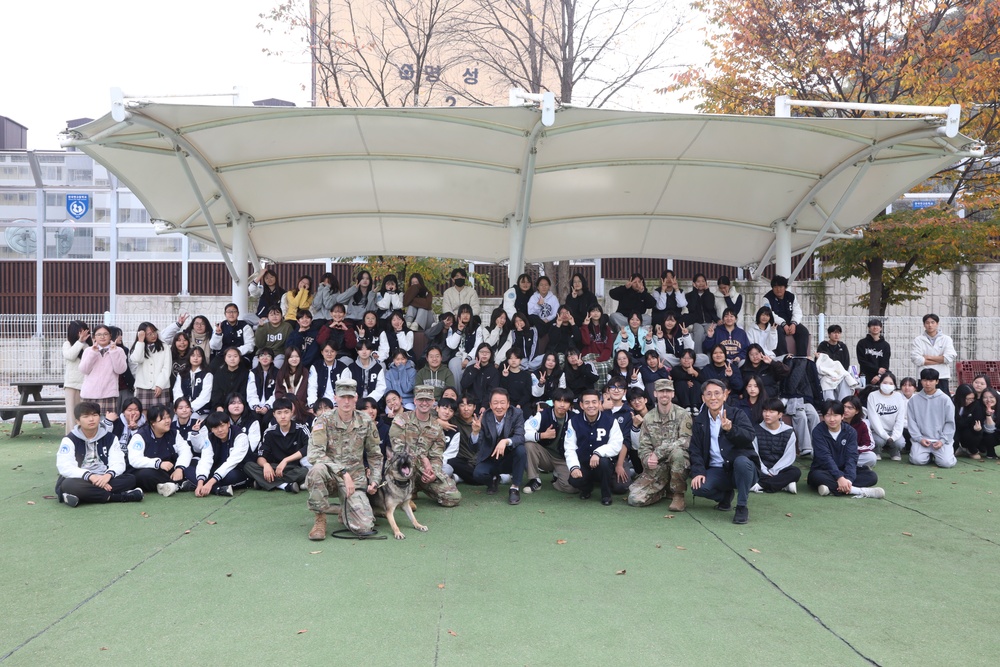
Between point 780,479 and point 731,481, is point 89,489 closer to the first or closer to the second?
point 731,481

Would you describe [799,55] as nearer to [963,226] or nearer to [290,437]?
[963,226]

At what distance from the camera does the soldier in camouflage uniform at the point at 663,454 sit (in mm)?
7496

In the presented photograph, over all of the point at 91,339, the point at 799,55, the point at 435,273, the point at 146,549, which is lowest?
the point at 146,549

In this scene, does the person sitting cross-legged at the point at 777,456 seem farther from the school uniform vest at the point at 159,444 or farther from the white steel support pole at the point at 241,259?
the white steel support pole at the point at 241,259

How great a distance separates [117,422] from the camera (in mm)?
8047

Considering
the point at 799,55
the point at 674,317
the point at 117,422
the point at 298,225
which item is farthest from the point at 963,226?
the point at 117,422

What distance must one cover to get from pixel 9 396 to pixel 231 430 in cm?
796

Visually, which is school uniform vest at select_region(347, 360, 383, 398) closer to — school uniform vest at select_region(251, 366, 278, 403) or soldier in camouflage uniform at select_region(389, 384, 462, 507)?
school uniform vest at select_region(251, 366, 278, 403)

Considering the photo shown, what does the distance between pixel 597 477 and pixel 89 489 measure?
507cm

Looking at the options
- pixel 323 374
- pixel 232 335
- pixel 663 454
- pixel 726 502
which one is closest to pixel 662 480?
pixel 663 454

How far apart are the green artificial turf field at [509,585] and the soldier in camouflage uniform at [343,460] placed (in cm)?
30

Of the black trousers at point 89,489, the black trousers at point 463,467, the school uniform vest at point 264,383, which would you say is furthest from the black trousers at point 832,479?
the black trousers at point 89,489

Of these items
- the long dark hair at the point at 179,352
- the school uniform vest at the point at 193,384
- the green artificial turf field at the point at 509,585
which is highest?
the long dark hair at the point at 179,352

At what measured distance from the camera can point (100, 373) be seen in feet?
32.6
